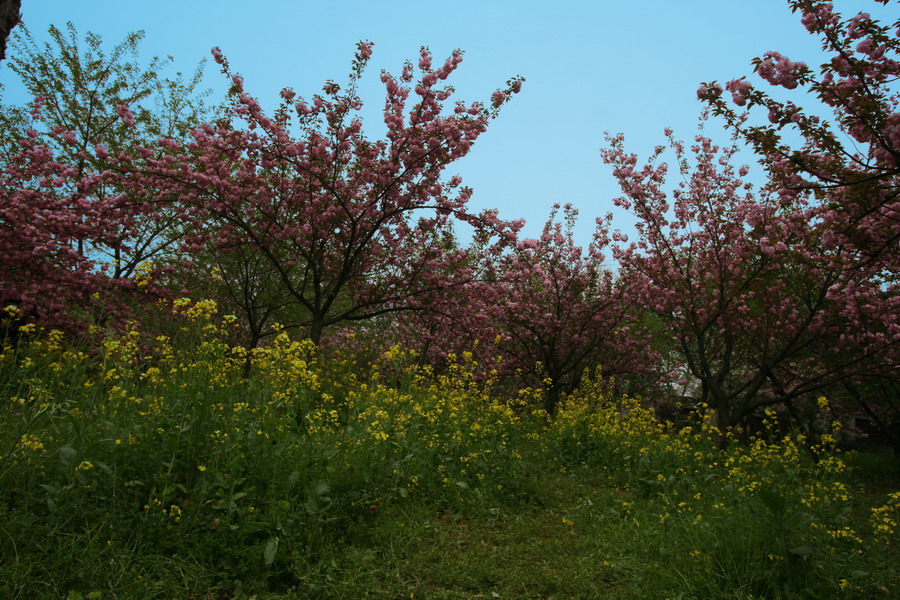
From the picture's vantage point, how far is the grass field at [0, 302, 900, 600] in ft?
10.4

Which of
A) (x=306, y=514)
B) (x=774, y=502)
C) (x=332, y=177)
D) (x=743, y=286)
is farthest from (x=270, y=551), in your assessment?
(x=743, y=286)

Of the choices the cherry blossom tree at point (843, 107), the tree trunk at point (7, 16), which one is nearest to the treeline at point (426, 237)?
the cherry blossom tree at point (843, 107)

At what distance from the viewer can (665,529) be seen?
4.47m

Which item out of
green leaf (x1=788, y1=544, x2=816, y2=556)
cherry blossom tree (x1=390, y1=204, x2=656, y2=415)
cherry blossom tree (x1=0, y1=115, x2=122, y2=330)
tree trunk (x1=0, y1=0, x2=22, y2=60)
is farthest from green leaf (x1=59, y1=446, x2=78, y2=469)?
cherry blossom tree (x1=390, y1=204, x2=656, y2=415)

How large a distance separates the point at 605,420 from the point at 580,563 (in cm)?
452

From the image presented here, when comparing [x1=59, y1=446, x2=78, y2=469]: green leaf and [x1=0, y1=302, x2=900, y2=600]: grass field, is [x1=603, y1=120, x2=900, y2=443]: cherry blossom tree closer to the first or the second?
[x1=0, y1=302, x2=900, y2=600]: grass field

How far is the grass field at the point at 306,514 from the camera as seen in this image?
3.16 metres

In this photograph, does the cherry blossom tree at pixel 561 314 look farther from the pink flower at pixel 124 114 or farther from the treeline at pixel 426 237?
the pink flower at pixel 124 114

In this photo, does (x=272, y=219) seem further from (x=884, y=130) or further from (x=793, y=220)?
(x=793, y=220)

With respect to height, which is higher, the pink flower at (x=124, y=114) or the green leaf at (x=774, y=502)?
the pink flower at (x=124, y=114)

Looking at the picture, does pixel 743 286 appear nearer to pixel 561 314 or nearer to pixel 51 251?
pixel 561 314

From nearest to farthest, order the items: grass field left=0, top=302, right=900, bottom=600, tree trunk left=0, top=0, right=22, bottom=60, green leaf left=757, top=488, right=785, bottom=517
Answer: tree trunk left=0, top=0, right=22, bottom=60 → grass field left=0, top=302, right=900, bottom=600 → green leaf left=757, top=488, right=785, bottom=517

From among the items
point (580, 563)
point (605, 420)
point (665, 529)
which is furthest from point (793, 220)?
point (580, 563)

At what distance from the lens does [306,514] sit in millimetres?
3703
